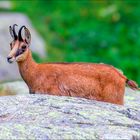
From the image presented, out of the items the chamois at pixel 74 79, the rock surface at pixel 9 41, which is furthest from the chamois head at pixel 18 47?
the rock surface at pixel 9 41

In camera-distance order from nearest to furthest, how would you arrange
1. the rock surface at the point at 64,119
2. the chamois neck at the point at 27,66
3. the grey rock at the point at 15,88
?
1. the rock surface at the point at 64,119
2. the chamois neck at the point at 27,66
3. the grey rock at the point at 15,88

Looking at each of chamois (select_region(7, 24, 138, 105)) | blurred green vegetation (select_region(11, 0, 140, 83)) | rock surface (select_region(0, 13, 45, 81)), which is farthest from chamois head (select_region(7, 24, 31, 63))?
blurred green vegetation (select_region(11, 0, 140, 83))

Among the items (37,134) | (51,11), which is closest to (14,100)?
(37,134)

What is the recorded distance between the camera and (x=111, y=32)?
106 feet

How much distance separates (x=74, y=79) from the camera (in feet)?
45.0

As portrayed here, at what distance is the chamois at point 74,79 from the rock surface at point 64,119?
0.78 ft

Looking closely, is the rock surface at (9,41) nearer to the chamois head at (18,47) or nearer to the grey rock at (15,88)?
the grey rock at (15,88)

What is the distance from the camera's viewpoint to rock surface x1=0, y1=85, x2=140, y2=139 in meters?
12.1

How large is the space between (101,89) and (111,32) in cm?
1868

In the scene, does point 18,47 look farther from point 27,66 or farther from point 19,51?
point 27,66

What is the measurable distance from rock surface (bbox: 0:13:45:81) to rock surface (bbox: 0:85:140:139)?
417 inches

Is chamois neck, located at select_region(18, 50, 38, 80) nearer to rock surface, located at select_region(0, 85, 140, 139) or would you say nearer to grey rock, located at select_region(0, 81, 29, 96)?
rock surface, located at select_region(0, 85, 140, 139)

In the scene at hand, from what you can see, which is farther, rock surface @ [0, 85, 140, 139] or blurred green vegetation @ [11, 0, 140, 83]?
blurred green vegetation @ [11, 0, 140, 83]

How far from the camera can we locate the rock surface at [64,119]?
12.1 metres
